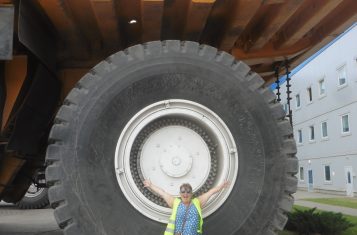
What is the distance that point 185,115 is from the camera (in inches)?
150

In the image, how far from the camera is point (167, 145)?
12.6ft

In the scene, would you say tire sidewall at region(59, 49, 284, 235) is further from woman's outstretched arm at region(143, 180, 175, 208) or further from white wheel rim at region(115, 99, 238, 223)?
woman's outstretched arm at region(143, 180, 175, 208)

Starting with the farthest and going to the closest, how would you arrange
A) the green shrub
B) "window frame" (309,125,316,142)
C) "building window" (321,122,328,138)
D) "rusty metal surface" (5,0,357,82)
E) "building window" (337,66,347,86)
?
1. "window frame" (309,125,316,142)
2. "building window" (321,122,328,138)
3. "building window" (337,66,347,86)
4. the green shrub
5. "rusty metal surface" (5,0,357,82)

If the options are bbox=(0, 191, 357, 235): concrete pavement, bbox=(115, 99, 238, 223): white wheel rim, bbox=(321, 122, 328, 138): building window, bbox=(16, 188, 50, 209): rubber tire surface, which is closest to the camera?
bbox=(115, 99, 238, 223): white wheel rim

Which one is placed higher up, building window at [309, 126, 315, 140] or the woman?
building window at [309, 126, 315, 140]

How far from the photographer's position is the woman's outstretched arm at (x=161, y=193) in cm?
367

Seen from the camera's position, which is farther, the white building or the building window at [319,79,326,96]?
the building window at [319,79,326,96]

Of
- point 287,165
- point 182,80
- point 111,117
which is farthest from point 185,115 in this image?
point 287,165

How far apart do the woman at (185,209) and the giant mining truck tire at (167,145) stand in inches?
2.2

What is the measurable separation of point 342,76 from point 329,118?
3569mm

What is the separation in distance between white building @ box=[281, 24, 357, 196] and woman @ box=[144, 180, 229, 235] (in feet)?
78.5

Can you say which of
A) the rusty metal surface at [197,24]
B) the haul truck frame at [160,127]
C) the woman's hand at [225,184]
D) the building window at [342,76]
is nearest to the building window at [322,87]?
the building window at [342,76]

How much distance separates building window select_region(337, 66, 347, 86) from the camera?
99.6 feet

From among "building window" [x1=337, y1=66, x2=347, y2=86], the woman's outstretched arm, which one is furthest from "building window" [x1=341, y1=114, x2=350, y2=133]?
the woman's outstretched arm
